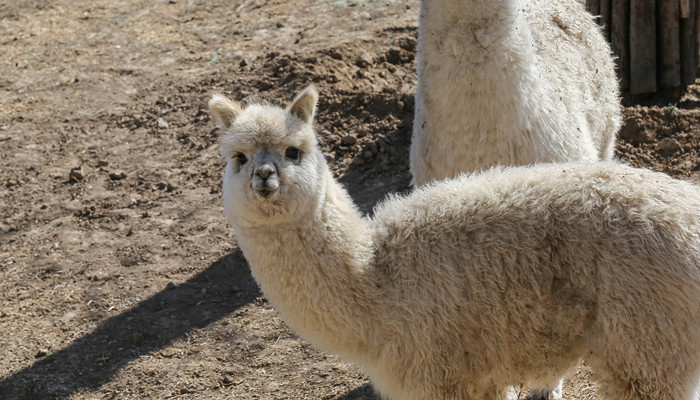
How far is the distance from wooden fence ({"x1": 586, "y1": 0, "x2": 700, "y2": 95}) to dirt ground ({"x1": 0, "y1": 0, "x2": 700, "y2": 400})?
1.18 ft

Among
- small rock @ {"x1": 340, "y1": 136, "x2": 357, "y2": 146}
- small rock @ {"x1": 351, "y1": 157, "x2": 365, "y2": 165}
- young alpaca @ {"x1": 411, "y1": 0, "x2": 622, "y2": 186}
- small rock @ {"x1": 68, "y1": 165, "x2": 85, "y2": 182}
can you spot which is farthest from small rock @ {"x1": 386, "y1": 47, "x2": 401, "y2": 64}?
young alpaca @ {"x1": 411, "y1": 0, "x2": 622, "y2": 186}

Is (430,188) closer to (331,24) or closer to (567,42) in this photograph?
(567,42)

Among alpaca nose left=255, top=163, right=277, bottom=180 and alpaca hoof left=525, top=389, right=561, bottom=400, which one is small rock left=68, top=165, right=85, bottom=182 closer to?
alpaca nose left=255, top=163, right=277, bottom=180

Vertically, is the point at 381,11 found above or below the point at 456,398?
above

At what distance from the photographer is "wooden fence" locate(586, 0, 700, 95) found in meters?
8.44

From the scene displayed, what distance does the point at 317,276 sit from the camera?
13.5ft

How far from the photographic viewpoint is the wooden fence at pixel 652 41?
844 cm

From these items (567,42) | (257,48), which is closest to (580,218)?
(567,42)

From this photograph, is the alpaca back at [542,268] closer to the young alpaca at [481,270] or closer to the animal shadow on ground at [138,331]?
the young alpaca at [481,270]

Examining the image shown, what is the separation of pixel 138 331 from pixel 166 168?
2.33 m

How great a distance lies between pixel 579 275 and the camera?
379 cm

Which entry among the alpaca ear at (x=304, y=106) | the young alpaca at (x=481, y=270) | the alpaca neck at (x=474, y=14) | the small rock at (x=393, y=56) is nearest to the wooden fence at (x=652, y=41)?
the small rock at (x=393, y=56)

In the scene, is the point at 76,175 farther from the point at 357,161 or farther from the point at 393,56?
the point at 393,56

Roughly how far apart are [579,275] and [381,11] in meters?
7.10
